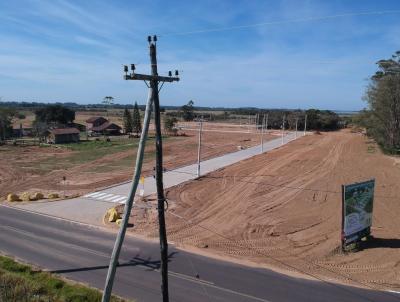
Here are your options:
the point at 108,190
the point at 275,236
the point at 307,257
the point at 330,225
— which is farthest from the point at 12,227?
the point at 330,225

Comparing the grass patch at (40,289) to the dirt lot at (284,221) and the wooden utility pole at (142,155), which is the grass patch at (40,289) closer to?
the wooden utility pole at (142,155)

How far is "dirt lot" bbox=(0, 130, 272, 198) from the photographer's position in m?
35.3

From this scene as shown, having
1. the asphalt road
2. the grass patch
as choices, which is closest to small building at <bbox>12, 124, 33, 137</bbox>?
the asphalt road

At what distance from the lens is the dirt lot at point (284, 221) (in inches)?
701

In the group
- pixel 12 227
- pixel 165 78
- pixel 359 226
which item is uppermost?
pixel 165 78

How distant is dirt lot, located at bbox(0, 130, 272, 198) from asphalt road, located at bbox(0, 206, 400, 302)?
10732 mm

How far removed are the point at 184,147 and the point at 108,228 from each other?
131 ft

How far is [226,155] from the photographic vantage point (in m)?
52.8

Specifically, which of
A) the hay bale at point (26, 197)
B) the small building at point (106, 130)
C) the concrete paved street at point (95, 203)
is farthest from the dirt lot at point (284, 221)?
the small building at point (106, 130)

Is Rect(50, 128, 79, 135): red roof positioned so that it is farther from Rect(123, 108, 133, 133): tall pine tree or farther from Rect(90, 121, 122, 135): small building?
Rect(123, 108, 133, 133): tall pine tree

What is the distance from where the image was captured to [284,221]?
2375cm

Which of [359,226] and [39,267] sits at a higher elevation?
[359,226]

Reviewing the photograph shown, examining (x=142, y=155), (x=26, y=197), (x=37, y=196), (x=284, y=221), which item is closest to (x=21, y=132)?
(x=26, y=197)

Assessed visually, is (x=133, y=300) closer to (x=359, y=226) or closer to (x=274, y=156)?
(x=359, y=226)
